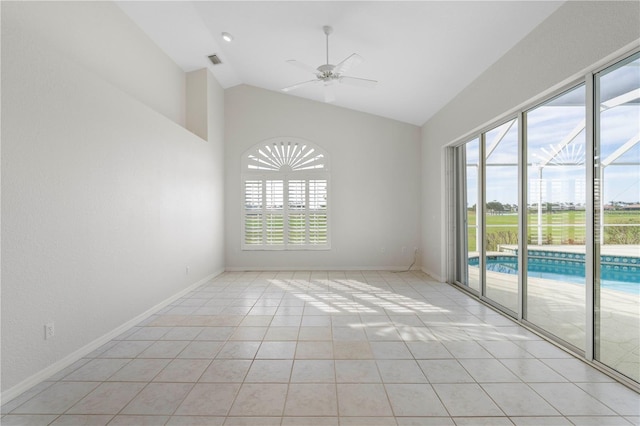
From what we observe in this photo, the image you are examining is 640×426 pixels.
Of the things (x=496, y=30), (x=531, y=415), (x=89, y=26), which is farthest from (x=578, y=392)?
(x=89, y=26)

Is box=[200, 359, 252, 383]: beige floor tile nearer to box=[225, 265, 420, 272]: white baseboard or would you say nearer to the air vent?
box=[225, 265, 420, 272]: white baseboard

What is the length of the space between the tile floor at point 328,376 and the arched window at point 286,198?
8.38ft

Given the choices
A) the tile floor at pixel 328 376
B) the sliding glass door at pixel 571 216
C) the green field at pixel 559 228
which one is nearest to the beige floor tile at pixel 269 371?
the tile floor at pixel 328 376

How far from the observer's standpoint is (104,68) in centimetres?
348

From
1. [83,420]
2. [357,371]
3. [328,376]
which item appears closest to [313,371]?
[328,376]

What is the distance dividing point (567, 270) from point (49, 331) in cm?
442

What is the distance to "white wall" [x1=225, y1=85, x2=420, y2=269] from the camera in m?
6.25

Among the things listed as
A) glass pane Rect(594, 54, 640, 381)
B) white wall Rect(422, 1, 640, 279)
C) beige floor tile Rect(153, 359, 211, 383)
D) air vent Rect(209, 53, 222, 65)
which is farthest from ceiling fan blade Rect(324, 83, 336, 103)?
beige floor tile Rect(153, 359, 211, 383)

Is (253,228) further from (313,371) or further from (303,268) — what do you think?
(313,371)

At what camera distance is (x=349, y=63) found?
3.29m

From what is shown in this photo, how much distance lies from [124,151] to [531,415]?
4.03 m

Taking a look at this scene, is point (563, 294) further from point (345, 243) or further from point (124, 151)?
point (124, 151)

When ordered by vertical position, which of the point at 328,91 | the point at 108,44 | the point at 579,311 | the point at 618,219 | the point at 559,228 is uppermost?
the point at 108,44

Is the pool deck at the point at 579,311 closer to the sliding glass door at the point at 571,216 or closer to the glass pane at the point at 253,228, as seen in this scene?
the sliding glass door at the point at 571,216
